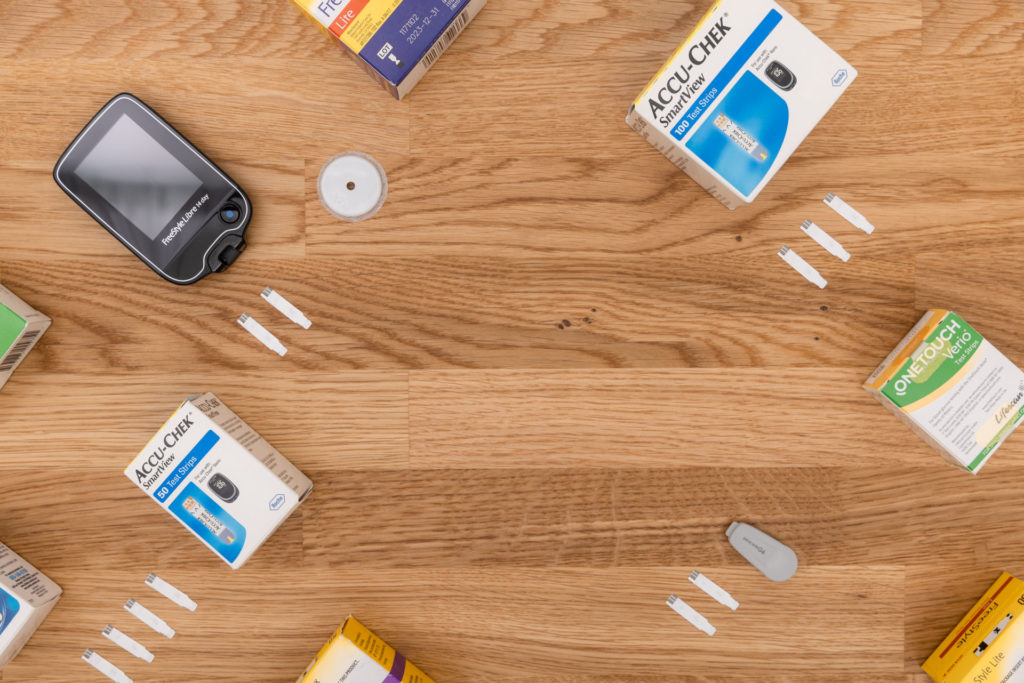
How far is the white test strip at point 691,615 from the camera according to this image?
0.75 m

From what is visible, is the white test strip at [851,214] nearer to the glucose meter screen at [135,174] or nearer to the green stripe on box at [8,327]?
the glucose meter screen at [135,174]

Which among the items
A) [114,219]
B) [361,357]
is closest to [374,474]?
[361,357]

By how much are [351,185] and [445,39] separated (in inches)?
7.3

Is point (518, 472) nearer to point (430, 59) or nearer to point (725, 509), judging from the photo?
point (725, 509)

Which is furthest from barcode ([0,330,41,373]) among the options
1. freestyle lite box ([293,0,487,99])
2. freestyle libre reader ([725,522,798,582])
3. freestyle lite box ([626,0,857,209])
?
freestyle libre reader ([725,522,798,582])

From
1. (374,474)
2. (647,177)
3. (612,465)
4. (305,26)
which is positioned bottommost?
(374,474)

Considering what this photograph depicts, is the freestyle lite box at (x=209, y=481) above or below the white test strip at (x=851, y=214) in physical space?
below

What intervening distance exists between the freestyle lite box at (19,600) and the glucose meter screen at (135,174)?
39 centimetres

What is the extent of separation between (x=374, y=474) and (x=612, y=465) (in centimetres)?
27

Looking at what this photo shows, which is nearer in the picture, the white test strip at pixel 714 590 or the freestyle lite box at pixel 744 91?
the freestyle lite box at pixel 744 91

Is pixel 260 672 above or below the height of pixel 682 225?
below

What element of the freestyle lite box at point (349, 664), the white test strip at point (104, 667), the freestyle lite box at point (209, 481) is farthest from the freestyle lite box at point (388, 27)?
the white test strip at point (104, 667)

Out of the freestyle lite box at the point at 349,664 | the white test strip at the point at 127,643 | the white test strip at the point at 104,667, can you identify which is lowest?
the white test strip at the point at 104,667

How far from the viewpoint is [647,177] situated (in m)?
0.74
